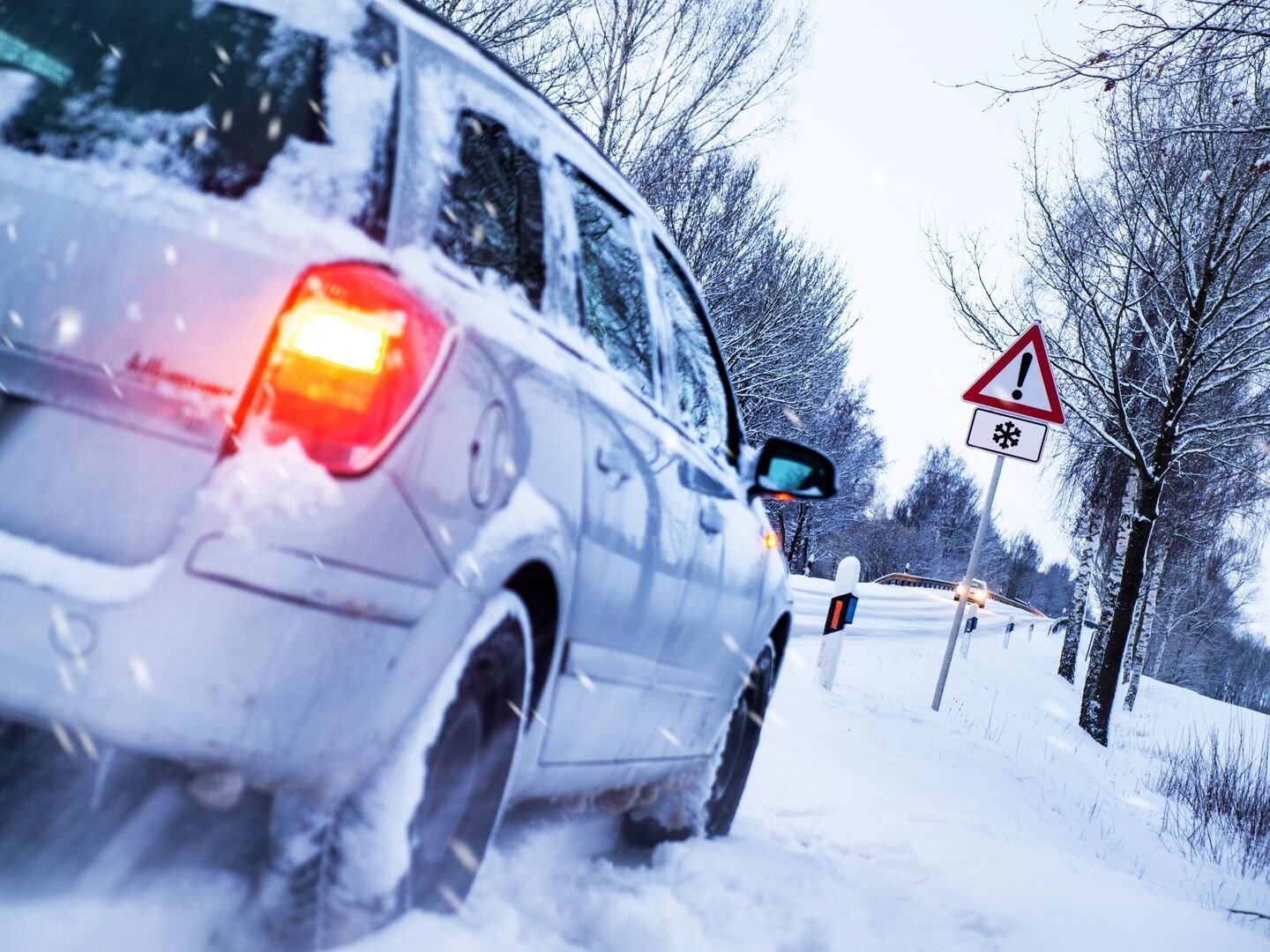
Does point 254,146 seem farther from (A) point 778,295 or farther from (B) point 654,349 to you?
(A) point 778,295

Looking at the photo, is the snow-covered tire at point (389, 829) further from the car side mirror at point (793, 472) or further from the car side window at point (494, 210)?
the car side mirror at point (793, 472)

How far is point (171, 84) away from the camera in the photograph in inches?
A: 85.3

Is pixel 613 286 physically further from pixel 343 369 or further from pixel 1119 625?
pixel 1119 625

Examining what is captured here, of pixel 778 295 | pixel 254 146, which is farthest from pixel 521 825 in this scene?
pixel 778 295

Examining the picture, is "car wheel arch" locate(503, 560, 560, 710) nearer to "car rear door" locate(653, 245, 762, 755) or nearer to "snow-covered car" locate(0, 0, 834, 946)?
"snow-covered car" locate(0, 0, 834, 946)

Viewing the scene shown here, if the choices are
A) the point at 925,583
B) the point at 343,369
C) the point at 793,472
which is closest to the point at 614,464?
the point at 343,369

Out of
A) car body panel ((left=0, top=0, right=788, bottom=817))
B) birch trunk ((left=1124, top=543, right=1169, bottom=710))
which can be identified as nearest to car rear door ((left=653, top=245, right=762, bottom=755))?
car body panel ((left=0, top=0, right=788, bottom=817))

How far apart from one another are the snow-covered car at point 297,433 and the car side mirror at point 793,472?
1.42m

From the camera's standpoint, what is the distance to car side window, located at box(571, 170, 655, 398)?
3016 millimetres

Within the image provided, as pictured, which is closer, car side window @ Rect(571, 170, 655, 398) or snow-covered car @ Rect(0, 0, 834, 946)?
snow-covered car @ Rect(0, 0, 834, 946)

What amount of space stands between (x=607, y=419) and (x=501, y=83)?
2.66 ft

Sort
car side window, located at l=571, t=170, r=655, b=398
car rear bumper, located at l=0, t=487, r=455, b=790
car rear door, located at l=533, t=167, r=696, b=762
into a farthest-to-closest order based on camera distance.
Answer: car side window, located at l=571, t=170, r=655, b=398 → car rear door, located at l=533, t=167, r=696, b=762 → car rear bumper, located at l=0, t=487, r=455, b=790

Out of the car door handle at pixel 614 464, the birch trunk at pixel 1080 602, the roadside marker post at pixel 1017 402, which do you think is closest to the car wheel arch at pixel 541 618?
the car door handle at pixel 614 464

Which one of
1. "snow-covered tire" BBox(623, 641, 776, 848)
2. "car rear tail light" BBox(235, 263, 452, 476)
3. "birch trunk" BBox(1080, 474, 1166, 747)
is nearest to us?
"car rear tail light" BBox(235, 263, 452, 476)
